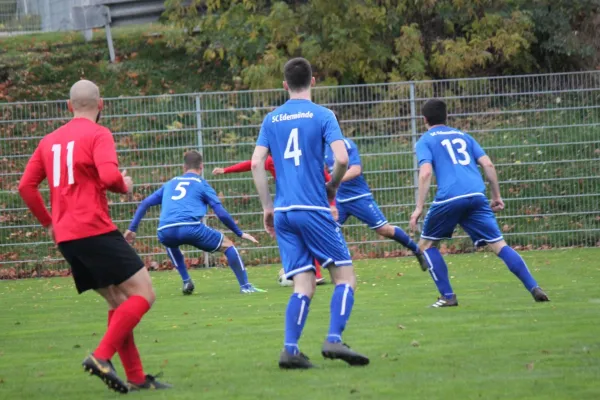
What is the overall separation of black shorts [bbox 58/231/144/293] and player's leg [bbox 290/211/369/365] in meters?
1.25

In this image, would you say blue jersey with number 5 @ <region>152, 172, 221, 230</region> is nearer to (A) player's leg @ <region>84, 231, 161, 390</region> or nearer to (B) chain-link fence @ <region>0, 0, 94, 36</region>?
(A) player's leg @ <region>84, 231, 161, 390</region>

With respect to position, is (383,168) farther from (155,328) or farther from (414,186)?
(155,328)

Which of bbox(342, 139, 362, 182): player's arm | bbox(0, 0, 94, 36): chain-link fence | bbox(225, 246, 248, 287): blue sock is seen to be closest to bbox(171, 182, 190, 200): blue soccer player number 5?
bbox(225, 246, 248, 287): blue sock

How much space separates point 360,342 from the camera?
8914 mm

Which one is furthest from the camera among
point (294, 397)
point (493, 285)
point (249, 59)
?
point (249, 59)

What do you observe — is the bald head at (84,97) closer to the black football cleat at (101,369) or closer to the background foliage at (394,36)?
the black football cleat at (101,369)

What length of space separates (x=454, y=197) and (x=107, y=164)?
15.2ft

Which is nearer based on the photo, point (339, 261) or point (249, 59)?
point (339, 261)

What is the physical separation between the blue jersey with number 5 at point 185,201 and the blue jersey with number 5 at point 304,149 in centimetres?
589

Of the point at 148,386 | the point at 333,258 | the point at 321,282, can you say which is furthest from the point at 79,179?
the point at 321,282

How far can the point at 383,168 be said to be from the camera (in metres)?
19.5

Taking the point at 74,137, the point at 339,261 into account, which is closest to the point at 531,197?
the point at 339,261

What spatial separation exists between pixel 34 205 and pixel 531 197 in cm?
1328

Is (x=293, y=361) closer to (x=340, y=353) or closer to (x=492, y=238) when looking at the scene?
(x=340, y=353)
